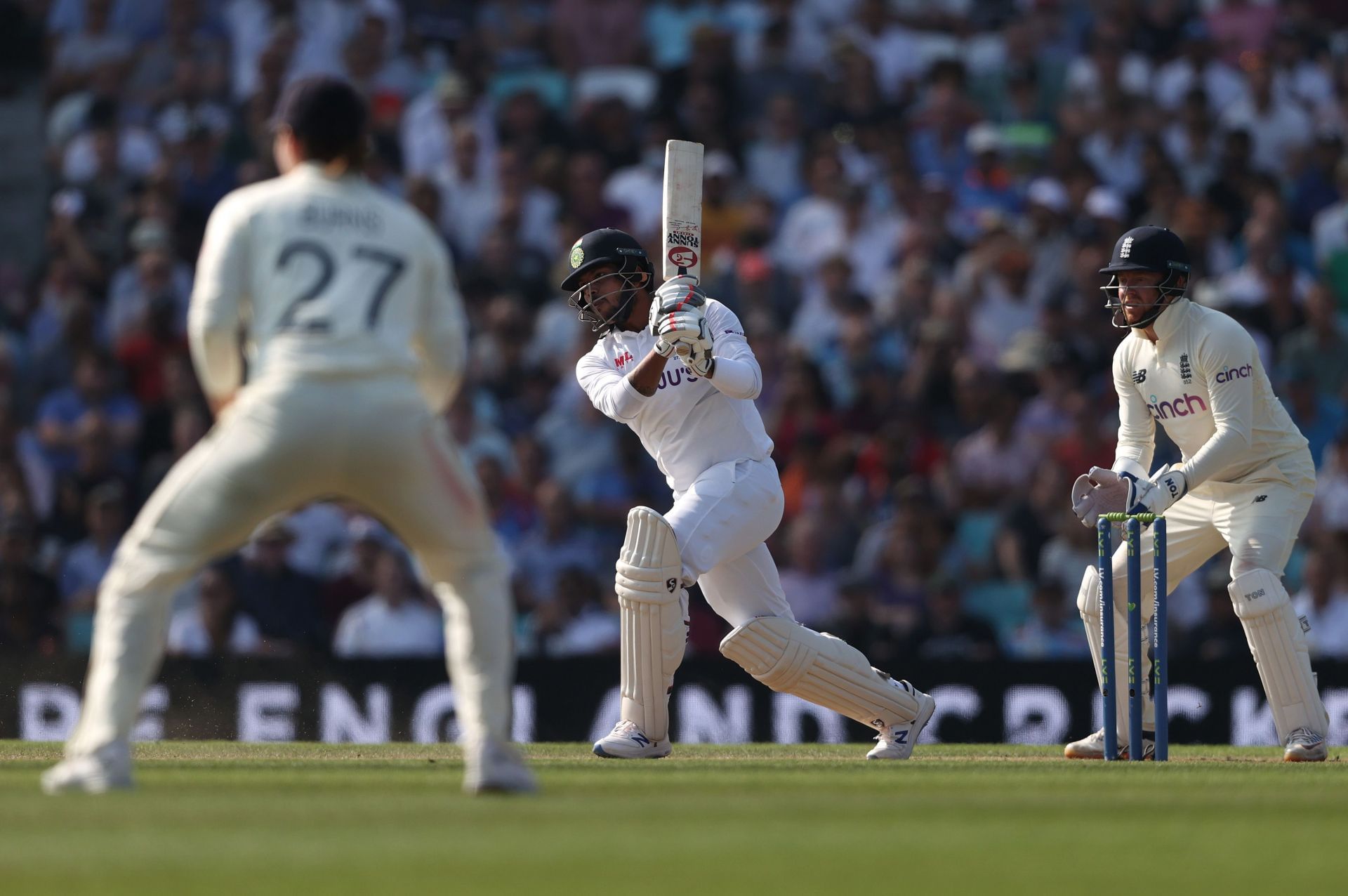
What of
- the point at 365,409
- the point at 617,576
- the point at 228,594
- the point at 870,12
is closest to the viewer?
the point at 365,409

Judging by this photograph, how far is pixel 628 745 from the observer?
7.57m

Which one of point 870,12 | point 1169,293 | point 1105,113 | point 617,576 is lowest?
point 617,576

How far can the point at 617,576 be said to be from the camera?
7488mm

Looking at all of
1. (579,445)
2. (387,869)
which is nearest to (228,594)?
(579,445)

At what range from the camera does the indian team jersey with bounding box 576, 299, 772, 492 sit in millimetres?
7562

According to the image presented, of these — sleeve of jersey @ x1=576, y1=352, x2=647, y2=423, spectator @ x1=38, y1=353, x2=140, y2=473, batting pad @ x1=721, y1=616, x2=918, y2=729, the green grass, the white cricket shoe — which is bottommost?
the green grass

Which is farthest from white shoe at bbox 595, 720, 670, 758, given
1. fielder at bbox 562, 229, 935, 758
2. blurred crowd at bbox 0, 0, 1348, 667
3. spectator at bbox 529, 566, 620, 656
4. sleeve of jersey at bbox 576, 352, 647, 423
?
spectator at bbox 529, 566, 620, 656

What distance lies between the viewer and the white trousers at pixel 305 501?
514cm

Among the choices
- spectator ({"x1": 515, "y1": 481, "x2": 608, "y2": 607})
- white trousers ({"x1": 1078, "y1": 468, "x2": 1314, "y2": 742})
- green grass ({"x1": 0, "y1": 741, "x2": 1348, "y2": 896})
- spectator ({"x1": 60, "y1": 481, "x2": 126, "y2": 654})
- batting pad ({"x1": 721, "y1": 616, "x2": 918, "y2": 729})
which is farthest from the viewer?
spectator ({"x1": 515, "y1": 481, "x2": 608, "y2": 607})

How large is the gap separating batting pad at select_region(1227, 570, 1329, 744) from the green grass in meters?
0.78

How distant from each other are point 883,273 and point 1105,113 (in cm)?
213

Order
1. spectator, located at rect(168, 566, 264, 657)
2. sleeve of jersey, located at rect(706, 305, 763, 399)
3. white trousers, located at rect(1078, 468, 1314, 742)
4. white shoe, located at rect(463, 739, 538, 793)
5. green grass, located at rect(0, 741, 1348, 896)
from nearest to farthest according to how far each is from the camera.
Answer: green grass, located at rect(0, 741, 1348, 896) → white shoe, located at rect(463, 739, 538, 793) → sleeve of jersey, located at rect(706, 305, 763, 399) → white trousers, located at rect(1078, 468, 1314, 742) → spectator, located at rect(168, 566, 264, 657)

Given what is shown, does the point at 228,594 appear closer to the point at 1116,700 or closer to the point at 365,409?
the point at 1116,700

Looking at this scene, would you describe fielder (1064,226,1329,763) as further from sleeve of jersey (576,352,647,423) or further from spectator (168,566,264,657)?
spectator (168,566,264,657)
